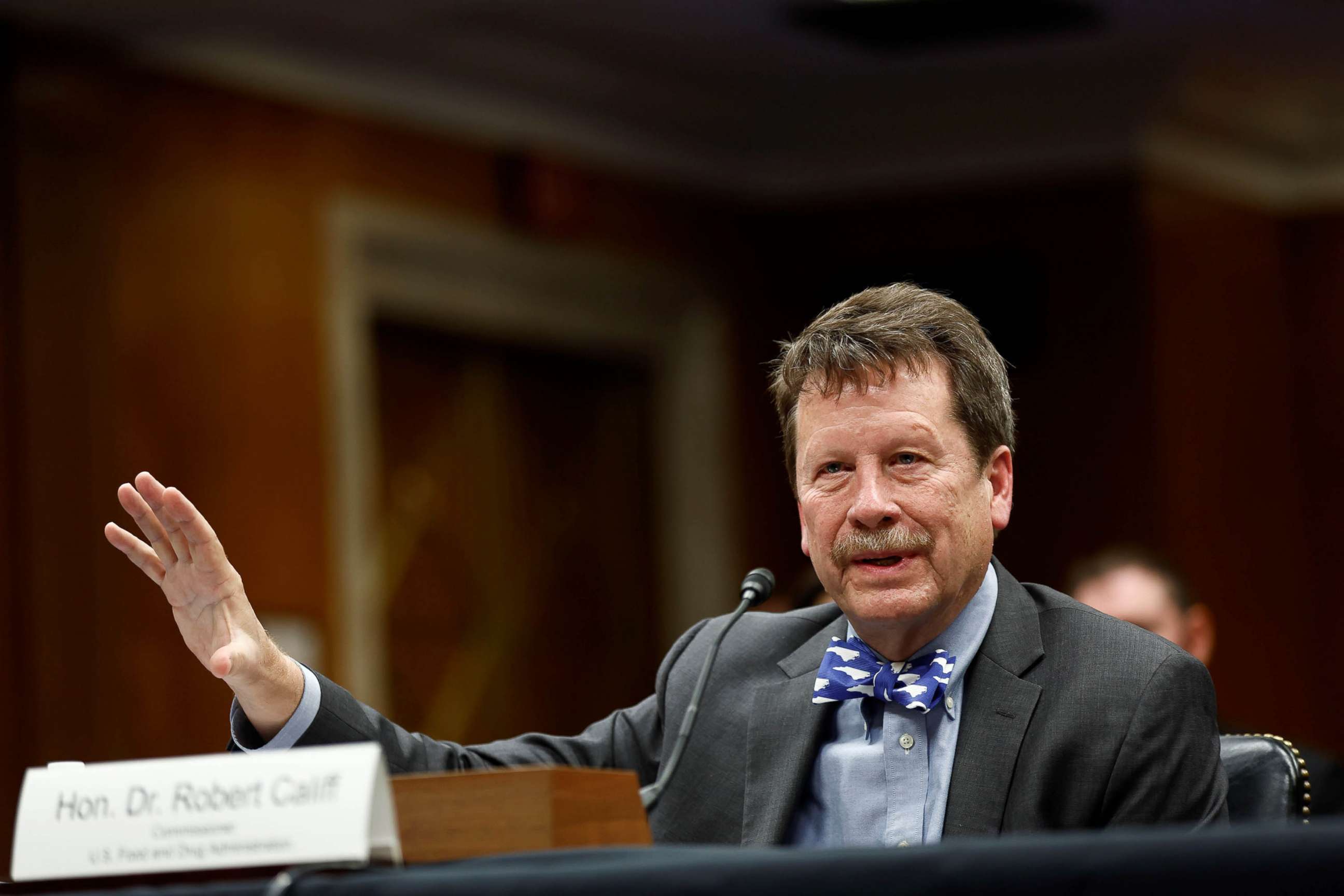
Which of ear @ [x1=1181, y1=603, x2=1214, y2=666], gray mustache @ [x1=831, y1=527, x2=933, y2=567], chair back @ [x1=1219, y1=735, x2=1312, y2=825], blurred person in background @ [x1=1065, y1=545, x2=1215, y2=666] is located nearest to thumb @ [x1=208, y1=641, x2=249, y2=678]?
gray mustache @ [x1=831, y1=527, x2=933, y2=567]

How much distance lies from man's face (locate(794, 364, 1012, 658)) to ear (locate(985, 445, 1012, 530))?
0.14 feet

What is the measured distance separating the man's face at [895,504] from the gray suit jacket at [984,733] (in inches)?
4.3

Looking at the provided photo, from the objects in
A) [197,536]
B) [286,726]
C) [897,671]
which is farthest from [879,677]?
[197,536]

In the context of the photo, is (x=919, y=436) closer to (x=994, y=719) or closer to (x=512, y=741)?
(x=994, y=719)

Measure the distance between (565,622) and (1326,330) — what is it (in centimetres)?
282

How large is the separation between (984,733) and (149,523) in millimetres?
912

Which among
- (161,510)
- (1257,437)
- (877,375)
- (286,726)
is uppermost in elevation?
(1257,437)

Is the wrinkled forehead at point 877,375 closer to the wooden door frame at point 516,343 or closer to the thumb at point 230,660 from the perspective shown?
the thumb at point 230,660

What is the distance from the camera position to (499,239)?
20.4 ft

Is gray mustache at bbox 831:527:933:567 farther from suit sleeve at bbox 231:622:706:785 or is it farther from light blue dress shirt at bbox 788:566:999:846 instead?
suit sleeve at bbox 231:622:706:785

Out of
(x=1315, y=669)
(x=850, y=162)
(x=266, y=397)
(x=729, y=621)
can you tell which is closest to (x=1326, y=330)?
(x=1315, y=669)

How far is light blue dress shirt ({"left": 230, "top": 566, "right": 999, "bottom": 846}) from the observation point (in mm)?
2139

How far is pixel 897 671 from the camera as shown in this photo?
7.41 feet

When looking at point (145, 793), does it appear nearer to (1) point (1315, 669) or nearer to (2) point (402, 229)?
(2) point (402, 229)
